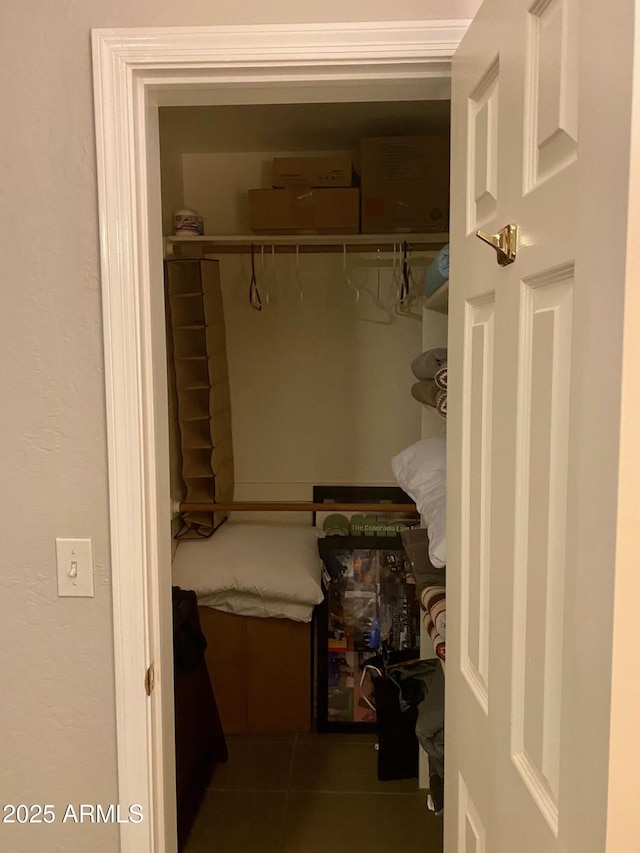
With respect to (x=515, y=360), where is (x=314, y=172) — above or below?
above

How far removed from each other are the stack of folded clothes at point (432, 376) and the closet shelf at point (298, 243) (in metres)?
1.05

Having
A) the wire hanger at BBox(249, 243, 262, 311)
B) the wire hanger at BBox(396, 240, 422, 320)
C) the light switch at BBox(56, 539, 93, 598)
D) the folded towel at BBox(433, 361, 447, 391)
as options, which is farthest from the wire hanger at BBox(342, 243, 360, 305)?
the light switch at BBox(56, 539, 93, 598)

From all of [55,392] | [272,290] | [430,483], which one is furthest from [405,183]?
[55,392]

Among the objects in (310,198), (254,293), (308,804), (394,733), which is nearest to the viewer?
(308,804)

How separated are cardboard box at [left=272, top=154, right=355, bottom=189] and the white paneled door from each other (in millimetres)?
1671

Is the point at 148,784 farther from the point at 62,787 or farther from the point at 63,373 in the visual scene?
the point at 63,373

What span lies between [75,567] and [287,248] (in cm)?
204

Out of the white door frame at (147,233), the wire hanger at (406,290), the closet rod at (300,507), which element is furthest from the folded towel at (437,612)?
the wire hanger at (406,290)

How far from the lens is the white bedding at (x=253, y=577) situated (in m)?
2.66

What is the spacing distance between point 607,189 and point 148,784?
4.10 feet

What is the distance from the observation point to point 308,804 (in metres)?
2.38

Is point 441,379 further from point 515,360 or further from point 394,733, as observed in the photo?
point 394,733

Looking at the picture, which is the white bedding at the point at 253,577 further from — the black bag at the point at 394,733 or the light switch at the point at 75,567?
the light switch at the point at 75,567

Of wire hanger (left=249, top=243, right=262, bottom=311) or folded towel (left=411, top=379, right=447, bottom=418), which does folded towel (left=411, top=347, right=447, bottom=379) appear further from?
wire hanger (left=249, top=243, right=262, bottom=311)
